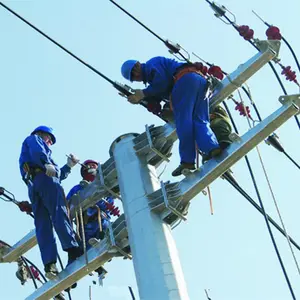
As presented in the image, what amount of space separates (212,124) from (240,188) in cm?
70

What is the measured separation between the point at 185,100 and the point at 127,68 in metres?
1.00

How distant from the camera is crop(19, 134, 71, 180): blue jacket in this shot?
7.71 metres

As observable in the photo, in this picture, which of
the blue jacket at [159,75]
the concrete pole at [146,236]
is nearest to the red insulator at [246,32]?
the blue jacket at [159,75]

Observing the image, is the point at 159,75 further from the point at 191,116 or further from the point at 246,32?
the point at 246,32

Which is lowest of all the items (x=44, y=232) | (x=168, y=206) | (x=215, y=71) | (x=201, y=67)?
(x=168, y=206)

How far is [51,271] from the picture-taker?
6965 mm

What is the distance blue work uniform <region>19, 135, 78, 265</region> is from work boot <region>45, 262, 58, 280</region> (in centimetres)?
5

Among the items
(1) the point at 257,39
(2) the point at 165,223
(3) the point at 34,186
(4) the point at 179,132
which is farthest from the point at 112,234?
(1) the point at 257,39

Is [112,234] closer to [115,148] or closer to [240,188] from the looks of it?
[115,148]

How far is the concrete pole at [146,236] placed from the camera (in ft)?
18.2

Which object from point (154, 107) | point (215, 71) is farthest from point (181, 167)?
point (215, 71)

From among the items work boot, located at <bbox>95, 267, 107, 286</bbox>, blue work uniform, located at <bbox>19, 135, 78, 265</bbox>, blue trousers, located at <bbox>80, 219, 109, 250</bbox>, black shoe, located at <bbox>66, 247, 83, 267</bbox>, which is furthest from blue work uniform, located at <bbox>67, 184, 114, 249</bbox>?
black shoe, located at <bbox>66, 247, 83, 267</bbox>

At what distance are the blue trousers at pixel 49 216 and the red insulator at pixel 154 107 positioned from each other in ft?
3.94

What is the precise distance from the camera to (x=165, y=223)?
605cm
